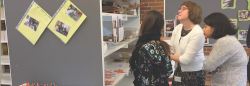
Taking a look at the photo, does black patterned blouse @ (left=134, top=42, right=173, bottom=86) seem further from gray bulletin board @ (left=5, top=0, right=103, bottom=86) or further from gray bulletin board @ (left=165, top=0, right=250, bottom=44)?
gray bulletin board @ (left=165, top=0, right=250, bottom=44)

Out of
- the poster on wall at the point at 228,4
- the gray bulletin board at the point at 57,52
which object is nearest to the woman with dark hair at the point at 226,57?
the gray bulletin board at the point at 57,52

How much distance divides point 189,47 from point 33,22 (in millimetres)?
1288

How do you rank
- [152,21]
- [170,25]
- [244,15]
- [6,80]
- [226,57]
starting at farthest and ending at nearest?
1. [170,25]
2. [244,15]
3. [6,80]
4. [226,57]
5. [152,21]

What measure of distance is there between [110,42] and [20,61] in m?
0.75

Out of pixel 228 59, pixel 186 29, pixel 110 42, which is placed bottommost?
pixel 228 59

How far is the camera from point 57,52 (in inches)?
52.4

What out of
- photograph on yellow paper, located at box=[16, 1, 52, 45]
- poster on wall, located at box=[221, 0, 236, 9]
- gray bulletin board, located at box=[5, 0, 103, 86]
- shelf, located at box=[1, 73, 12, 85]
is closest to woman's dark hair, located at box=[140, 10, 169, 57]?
gray bulletin board, located at box=[5, 0, 103, 86]

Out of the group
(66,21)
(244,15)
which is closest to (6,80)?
(66,21)

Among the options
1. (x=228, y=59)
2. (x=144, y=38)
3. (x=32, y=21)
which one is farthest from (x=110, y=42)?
(x=228, y=59)

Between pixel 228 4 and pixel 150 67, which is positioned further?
pixel 228 4

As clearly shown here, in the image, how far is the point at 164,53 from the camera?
57.2 inches

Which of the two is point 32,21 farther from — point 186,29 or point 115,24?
point 186,29

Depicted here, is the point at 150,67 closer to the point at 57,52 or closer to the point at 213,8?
the point at 57,52

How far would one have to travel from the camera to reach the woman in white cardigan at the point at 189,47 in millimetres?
Answer: 1659
